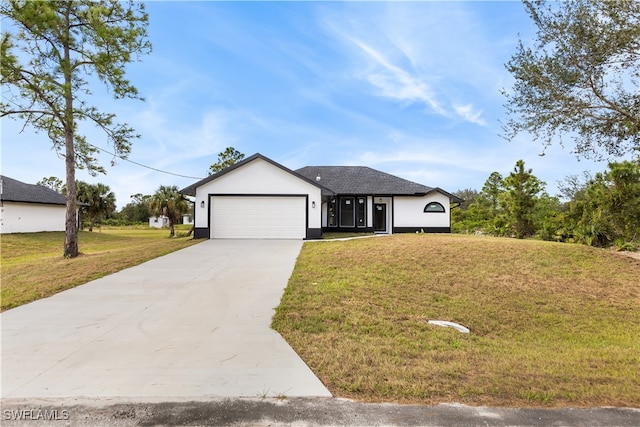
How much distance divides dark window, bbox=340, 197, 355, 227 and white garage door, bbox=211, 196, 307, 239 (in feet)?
16.6

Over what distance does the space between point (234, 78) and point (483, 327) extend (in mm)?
14531

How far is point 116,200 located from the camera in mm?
37125

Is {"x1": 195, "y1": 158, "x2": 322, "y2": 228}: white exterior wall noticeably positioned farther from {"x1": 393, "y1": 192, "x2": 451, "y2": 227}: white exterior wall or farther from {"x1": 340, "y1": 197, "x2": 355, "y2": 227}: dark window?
{"x1": 393, "y1": 192, "x2": 451, "y2": 227}: white exterior wall

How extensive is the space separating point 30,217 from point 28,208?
68cm

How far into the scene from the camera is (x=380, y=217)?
848 inches

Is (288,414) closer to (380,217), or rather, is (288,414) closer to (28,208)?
(380,217)

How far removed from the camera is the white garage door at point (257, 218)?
16922mm

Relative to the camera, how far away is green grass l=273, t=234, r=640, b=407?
334 centimetres

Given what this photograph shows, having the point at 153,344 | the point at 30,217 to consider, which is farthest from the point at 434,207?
the point at 30,217

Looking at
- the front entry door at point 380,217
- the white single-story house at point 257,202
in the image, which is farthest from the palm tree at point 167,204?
the front entry door at point 380,217

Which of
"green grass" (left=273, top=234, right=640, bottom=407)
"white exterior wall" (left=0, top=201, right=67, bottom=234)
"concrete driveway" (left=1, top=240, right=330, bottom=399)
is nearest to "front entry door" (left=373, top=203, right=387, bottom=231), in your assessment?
"green grass" (left=273, top=234, right=640, bottom=407)

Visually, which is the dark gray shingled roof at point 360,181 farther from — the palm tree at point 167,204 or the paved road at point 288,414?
the paved road at point 288,414

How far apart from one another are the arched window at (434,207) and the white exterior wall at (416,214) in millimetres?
189

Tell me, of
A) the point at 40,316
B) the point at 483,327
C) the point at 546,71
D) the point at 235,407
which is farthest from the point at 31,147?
the point at 546,71
